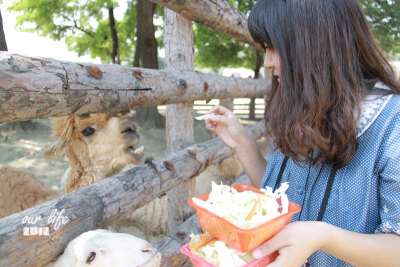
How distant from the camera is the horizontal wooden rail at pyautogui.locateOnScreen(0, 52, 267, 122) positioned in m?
1.07

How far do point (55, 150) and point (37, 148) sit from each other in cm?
456

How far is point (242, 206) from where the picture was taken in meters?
1.00

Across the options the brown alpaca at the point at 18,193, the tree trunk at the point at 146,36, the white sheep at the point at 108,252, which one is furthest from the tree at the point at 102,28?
the white sheep at the point at 108,252

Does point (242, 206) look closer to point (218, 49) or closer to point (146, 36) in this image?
point (146, 36)

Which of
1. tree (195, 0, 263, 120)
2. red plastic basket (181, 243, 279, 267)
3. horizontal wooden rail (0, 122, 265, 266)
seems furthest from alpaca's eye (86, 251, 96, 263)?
tree (195, 0, 263, 120)

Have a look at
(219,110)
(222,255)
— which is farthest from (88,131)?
(222,255)

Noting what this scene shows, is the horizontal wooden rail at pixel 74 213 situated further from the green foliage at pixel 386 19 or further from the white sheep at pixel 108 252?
the green foliage at pixel 386 19

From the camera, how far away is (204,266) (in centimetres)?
95

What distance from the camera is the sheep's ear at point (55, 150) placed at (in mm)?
2494

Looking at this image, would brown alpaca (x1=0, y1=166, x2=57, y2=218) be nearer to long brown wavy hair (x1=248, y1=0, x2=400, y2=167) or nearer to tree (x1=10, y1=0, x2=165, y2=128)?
long brown wavy hair (x1=248, y1=0, x2=400, y2=167)

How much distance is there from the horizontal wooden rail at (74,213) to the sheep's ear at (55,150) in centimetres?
96

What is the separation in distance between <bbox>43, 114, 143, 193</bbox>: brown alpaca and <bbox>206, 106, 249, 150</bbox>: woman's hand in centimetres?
97

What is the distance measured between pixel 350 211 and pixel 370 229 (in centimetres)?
11

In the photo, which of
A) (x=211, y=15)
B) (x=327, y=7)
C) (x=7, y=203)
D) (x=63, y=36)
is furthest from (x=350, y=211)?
(x=63, y=36)
